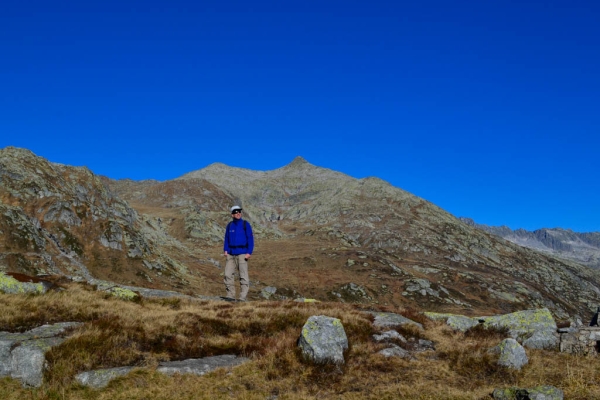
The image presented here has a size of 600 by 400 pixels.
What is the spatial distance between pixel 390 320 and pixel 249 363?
30.4ft

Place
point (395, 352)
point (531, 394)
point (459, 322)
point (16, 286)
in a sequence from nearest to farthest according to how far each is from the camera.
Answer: point (531, 394) < point (395, 352) < point (16, 286) < point (459, 322)

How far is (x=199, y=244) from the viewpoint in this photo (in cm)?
11800

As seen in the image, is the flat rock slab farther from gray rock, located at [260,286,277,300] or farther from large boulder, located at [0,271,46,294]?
gray rock, located at [260,286,277,300]

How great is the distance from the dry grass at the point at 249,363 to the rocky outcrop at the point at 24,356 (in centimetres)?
27

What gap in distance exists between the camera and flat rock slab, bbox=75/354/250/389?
393 inches

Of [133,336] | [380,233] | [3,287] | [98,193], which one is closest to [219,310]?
[133,336]

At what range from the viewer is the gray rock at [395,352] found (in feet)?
45.2

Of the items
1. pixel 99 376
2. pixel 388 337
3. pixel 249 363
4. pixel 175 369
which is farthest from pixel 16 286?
pixel 388 337

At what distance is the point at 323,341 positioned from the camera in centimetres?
1283

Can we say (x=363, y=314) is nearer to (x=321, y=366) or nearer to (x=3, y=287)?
Answer: (x=321, y=366)

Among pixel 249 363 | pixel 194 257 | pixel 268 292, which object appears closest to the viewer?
pixel 249 363

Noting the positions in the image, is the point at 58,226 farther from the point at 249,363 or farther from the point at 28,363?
the point at 249,363

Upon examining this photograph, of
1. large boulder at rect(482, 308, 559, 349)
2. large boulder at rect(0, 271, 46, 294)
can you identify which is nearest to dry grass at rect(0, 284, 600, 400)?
large boulder at rect(482, 308, 559, 349)

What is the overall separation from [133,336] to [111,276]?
56385 mm
